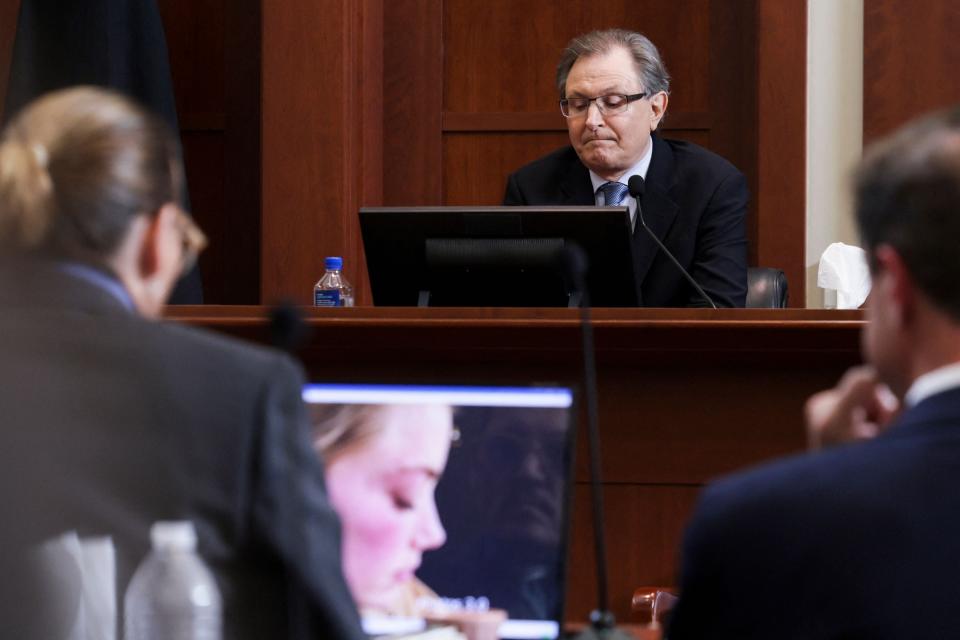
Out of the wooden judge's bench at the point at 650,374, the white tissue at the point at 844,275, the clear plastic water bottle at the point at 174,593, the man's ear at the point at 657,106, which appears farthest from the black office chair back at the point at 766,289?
the clear plastic water bottle at the point at 174,593

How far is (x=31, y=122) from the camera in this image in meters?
1.33

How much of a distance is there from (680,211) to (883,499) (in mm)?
2471

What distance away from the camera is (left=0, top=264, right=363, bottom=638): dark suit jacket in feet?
4.08

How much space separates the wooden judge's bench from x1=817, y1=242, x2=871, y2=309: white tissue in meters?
1.87

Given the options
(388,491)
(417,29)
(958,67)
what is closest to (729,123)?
(958,67)

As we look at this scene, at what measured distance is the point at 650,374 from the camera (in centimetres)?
229

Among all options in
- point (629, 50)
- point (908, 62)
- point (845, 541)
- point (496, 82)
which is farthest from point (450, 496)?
point (496, 82)

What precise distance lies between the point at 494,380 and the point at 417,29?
2.54 m

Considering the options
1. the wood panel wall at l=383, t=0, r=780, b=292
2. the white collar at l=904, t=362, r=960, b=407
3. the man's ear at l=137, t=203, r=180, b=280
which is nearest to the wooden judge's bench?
the man's ear at l=137, t=203, r=180, b=280

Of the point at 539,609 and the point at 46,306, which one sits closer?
the point at 46,306

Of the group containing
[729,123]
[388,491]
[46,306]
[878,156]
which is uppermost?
[729,123]

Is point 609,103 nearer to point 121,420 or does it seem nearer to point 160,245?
point 160,245

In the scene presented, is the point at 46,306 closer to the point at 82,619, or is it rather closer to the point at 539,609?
the point at 82,619

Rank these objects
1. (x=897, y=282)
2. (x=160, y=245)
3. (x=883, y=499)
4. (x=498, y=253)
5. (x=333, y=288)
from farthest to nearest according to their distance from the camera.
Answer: (x=333, y=288)
(x=498, y=253)
(x=160, y=245)
(x=897, y=282)
(x=883, y=499)
